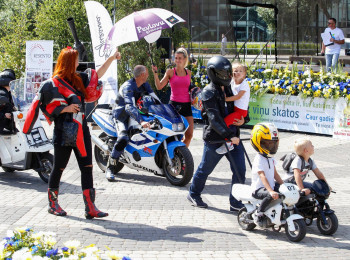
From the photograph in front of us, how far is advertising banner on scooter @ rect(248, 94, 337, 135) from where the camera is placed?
40.8 feet

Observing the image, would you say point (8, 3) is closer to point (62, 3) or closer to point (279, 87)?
point (62, 3)

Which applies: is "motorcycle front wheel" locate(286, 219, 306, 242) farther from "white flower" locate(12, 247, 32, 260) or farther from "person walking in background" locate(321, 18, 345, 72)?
Result: "person walking in background" locate(321, 18, 345, 72)

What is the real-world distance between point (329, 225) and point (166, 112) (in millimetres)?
3270

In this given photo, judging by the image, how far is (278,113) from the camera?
1345cm

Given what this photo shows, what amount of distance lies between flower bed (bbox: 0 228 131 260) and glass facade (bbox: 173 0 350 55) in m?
17.5

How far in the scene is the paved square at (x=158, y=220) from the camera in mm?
5656

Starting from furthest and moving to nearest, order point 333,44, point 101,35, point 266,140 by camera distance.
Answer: point 333,44 → point 101,35 → point 266,140

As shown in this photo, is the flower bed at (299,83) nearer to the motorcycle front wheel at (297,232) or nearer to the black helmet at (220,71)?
the black helmet at (220,71)

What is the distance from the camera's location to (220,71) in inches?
268

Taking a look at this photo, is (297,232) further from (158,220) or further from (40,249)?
(40,249)

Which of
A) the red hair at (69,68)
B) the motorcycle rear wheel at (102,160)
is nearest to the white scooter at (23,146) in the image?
the motorcycle rear wheel at (102,160)

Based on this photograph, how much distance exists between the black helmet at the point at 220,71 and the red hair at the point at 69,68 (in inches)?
58.0

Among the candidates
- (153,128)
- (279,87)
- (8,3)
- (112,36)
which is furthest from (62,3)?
(8,3)

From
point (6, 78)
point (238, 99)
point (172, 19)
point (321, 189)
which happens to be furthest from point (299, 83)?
point (321, 189)
